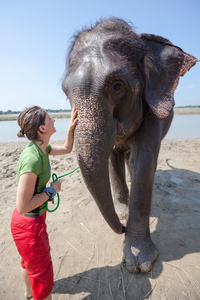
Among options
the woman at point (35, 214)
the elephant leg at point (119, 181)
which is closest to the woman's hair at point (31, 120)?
the woman at point (35, 214)

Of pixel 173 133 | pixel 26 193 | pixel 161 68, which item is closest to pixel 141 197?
pixel 26 193

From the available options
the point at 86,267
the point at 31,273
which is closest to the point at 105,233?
the point at 86,267

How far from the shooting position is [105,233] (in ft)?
7.78

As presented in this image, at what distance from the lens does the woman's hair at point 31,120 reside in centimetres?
140

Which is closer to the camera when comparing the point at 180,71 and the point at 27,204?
the point at 27,204

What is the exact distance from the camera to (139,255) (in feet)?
6.12

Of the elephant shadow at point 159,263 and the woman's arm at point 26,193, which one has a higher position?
the woman's arm at point 26,193

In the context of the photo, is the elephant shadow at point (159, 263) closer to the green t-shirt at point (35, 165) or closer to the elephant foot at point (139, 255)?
the elephant foot at point (139, 255)

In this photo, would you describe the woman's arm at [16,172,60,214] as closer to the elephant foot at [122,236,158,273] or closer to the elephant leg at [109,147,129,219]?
the elephant foot at [122,236,158,273]

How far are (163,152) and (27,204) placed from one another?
17.7ft

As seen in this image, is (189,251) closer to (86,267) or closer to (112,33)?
(86,267)

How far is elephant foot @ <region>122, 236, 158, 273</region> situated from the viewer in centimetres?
181

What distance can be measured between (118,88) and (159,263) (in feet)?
5.34

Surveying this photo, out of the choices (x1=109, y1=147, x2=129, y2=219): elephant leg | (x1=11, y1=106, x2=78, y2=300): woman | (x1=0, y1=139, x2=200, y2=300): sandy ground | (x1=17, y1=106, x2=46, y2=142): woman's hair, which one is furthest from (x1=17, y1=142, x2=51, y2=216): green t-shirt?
(x1=109, y1=147, x2=129, y2=219): elephant leg
